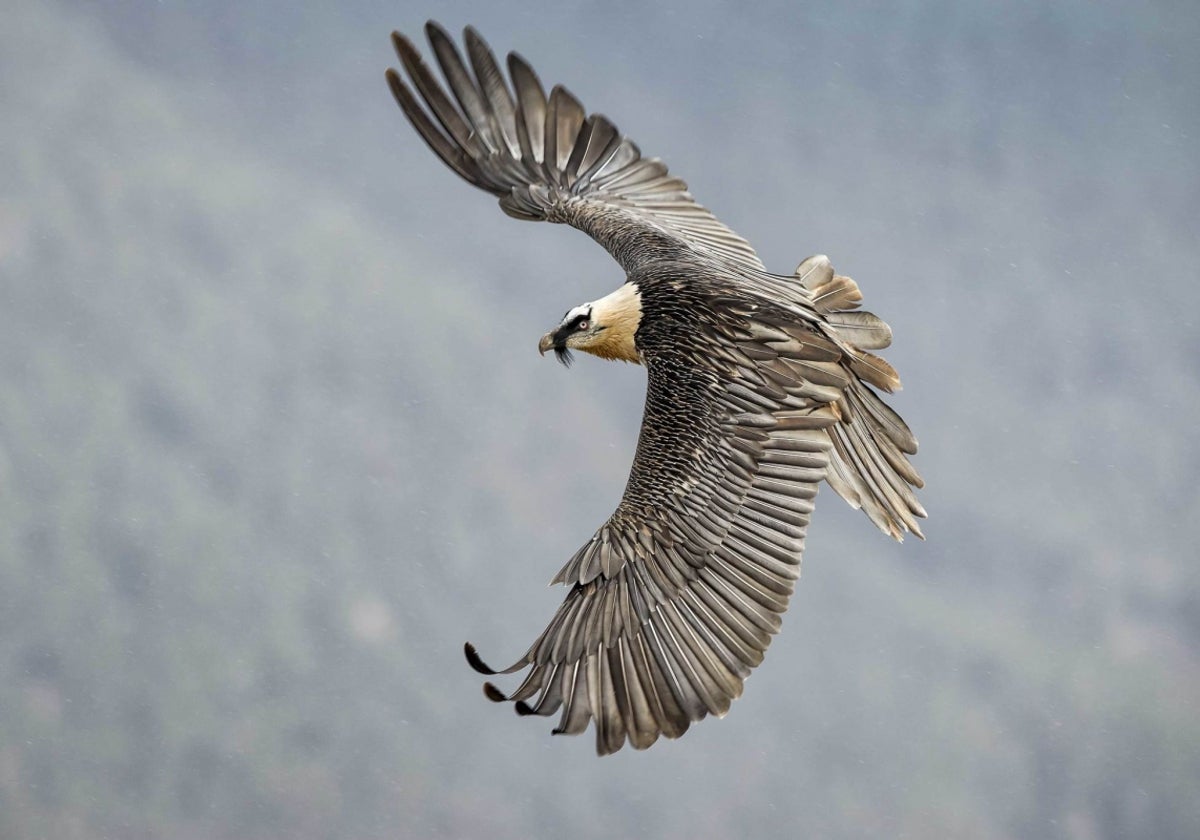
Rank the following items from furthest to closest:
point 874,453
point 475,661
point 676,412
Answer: point 874,453 → point 676,412 → point 475,661

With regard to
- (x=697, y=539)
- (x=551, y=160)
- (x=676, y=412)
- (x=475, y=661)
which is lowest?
(x=475, y=661)

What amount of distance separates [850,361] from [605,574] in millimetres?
2096

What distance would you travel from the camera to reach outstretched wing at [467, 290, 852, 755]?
23.9 ft

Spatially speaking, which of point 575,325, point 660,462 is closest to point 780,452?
point 660,462

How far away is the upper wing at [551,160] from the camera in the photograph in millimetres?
9469

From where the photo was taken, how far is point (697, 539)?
781 cm

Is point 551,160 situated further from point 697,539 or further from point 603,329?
point 697,539

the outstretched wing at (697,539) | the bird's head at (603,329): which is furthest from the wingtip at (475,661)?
the bird's head at (603,329)

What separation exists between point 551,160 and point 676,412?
2702 millimetres

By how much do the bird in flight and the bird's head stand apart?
1 centimetres

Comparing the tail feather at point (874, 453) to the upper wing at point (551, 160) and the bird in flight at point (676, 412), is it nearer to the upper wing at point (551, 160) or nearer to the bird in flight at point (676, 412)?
the bird in flight at point (676, 412)

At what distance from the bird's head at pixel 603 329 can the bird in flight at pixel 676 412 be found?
0.01 metres

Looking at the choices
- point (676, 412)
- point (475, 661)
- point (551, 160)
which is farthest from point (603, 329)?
point (475, 661)

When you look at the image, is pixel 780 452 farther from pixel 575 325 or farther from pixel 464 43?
pixel 464 43
